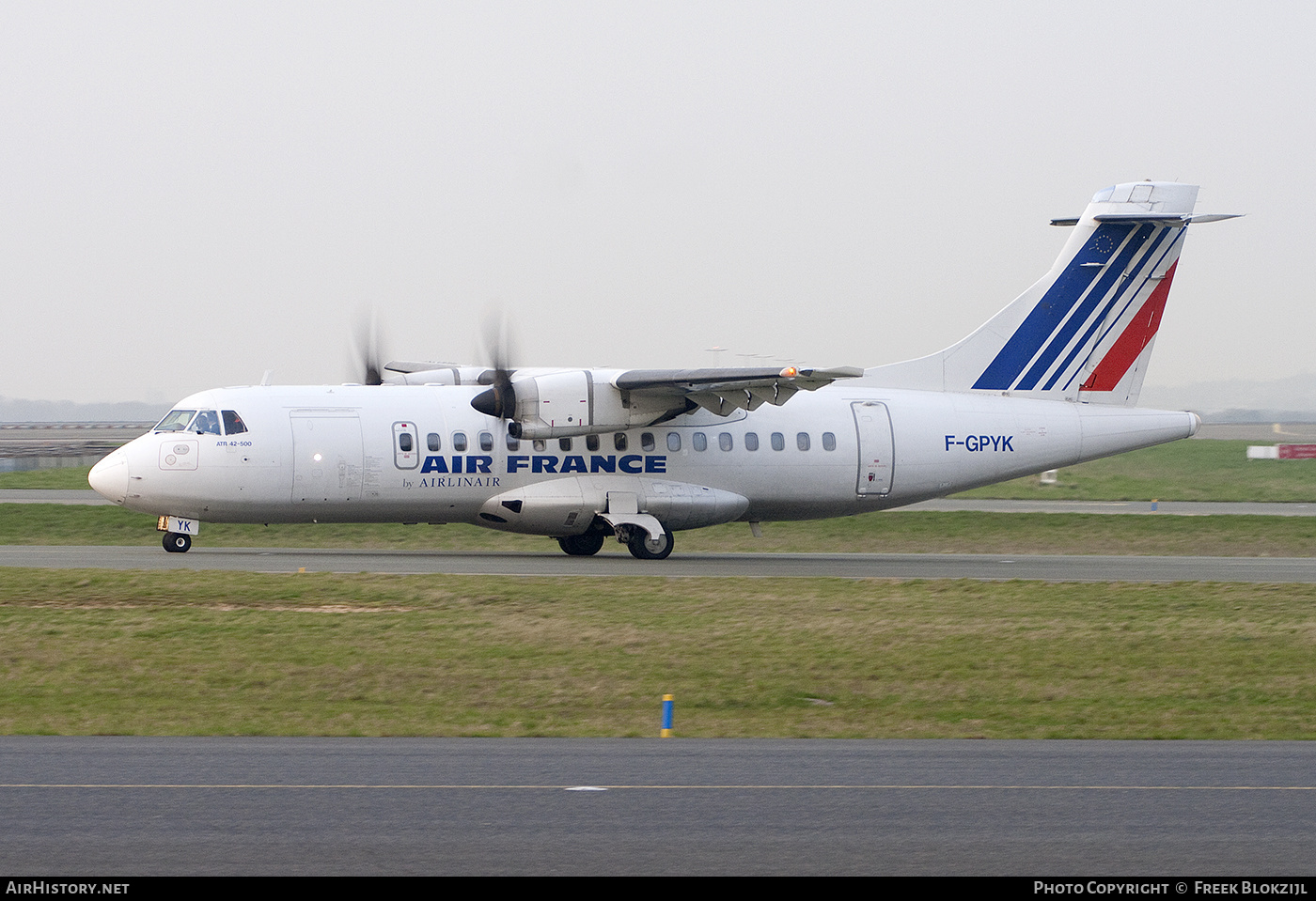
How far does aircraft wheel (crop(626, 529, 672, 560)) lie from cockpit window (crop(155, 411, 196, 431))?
8988 mm

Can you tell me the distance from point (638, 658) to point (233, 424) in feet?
40.4

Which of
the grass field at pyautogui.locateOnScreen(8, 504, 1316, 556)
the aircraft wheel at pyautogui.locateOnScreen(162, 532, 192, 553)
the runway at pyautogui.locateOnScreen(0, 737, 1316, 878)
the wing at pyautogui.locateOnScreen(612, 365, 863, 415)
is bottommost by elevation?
the grass field at pyautogui.locateOnScreen(8, 504, 1316, 556)

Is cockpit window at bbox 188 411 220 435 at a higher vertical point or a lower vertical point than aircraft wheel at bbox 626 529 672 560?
higher

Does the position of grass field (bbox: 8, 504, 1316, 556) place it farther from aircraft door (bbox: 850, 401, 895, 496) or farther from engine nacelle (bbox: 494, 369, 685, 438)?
engine nacelle (bbox: 494, 369, 685, 438)

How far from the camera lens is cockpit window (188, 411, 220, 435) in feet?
85.9

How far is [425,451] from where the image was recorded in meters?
26.8

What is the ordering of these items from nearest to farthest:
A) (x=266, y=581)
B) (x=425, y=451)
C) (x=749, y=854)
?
(x=749, y=854), (x=266, y=581), (x=425, y=451)

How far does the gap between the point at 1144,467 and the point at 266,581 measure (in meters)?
53.6

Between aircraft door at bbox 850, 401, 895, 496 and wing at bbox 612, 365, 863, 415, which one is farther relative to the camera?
aircraft door at bbox 850, 401, 895, 496

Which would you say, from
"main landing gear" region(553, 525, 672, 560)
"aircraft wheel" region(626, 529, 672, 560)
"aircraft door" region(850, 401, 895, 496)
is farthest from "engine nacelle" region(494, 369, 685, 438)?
"aircraft door" region(850, 401, 895, 496)

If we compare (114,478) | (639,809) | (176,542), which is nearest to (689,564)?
(176,542)

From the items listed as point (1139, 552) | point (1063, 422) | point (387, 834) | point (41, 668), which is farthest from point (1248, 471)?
point (387, 834)

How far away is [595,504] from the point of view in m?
27.8
